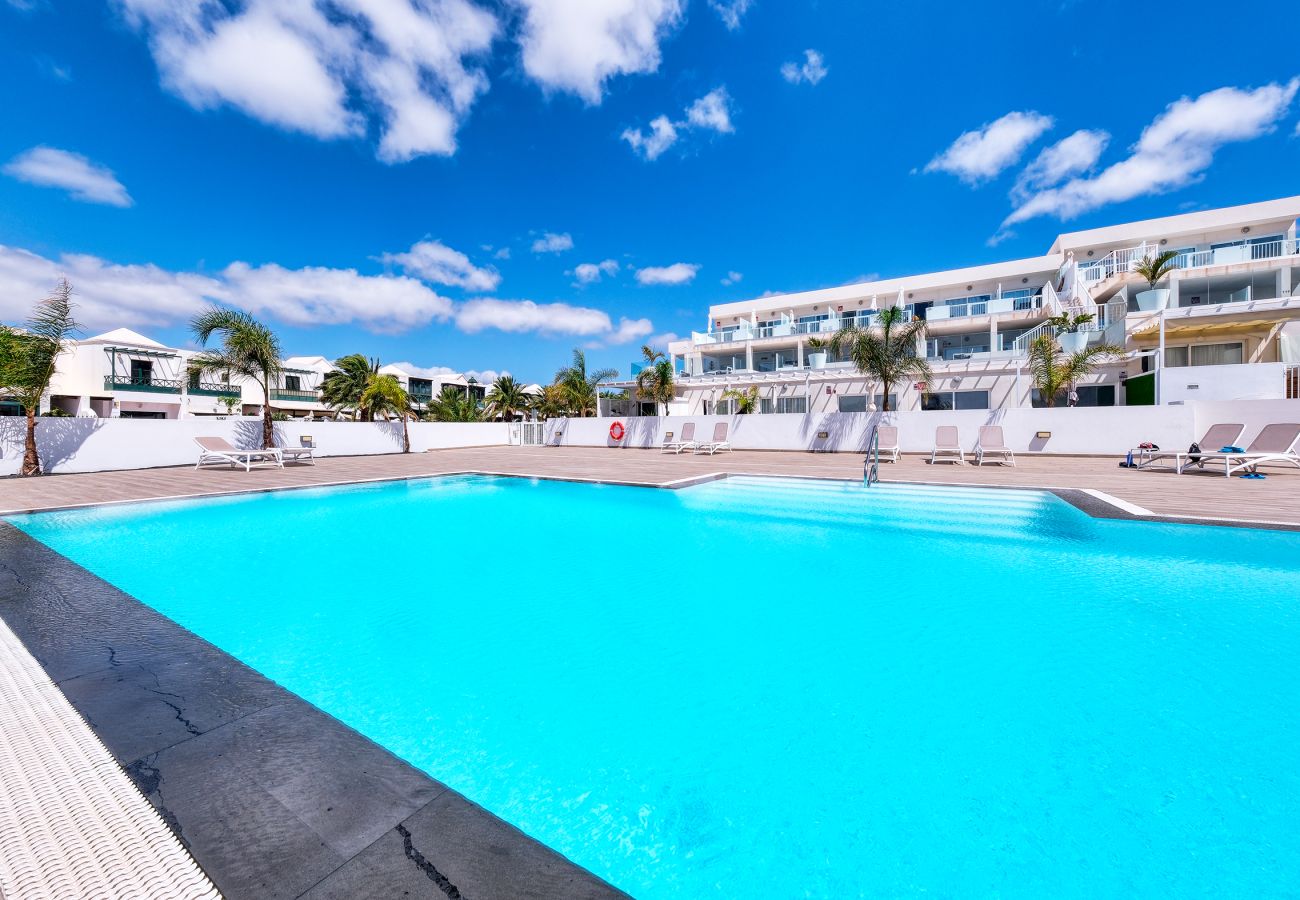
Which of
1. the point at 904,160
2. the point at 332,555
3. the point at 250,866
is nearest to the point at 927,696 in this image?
the point at 250,866

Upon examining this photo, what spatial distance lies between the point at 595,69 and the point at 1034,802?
1949cm

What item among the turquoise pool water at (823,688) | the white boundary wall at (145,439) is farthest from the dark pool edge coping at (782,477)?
the white boundary wall at (145,439)

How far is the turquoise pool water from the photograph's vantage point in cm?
200

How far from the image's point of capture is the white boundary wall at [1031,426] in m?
14.6

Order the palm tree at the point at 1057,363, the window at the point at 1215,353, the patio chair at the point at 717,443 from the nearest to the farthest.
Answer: the palm tree at the point at 1057,363, the window at the point at 1215,353, the patio chair at the point at 717,443

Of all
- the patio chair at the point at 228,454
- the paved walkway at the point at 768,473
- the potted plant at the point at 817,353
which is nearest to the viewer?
the paved walkway at the point at 768,473

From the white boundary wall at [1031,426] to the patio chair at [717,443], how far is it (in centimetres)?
52

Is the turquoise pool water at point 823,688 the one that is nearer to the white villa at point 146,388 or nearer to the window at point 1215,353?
the window at point 1215,353

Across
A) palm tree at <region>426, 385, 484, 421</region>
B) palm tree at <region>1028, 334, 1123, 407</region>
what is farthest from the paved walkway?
palm tree at <region>426, 385, 484, 421</region>

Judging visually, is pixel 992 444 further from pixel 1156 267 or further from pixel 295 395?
pixel 295 395

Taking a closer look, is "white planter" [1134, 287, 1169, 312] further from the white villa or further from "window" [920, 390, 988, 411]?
the white villa

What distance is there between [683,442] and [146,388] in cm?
3677

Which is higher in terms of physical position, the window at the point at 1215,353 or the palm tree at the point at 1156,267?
the palm tree at the point at 1156,267

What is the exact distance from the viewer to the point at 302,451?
A: 1688 cm
